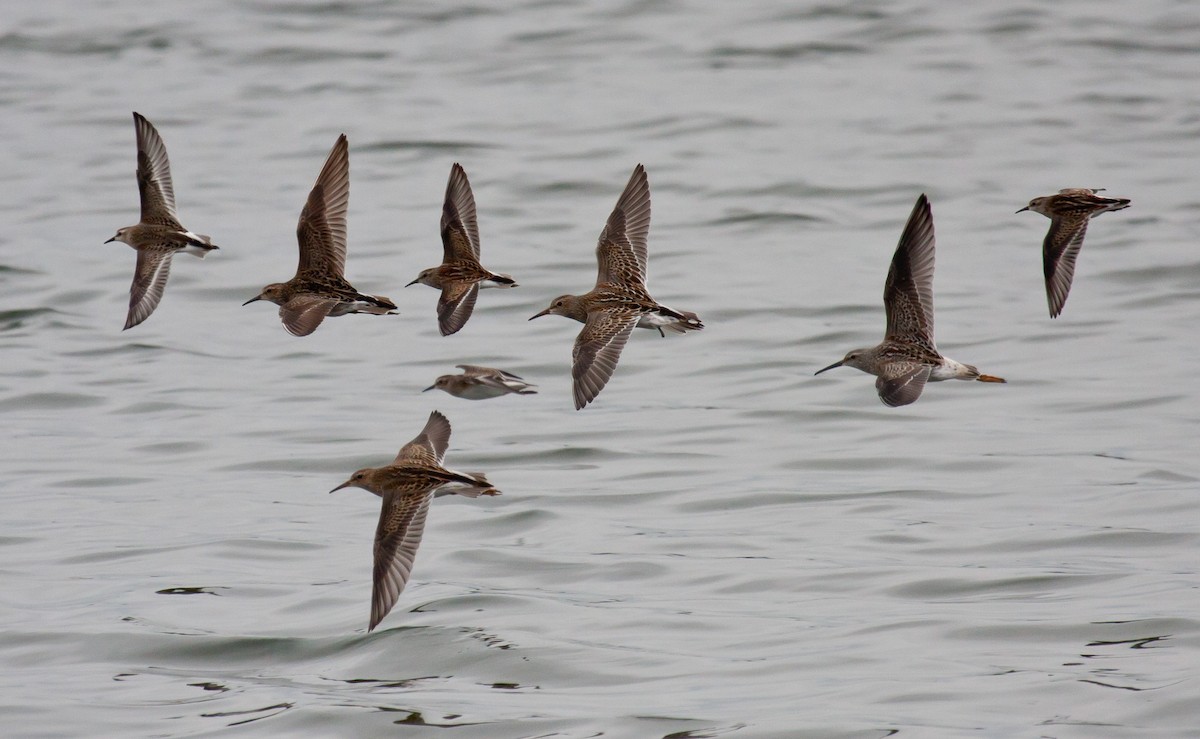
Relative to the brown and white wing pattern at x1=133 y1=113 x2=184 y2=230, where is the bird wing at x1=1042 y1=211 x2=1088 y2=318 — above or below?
below

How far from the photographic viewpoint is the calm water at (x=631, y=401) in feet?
31.4

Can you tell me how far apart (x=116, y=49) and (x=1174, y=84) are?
57.2ft

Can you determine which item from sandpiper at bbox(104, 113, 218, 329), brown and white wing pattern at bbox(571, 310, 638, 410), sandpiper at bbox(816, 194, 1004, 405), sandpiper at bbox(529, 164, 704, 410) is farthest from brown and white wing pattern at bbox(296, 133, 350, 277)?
sandpiper at bbox(816, 194, 1004, 405)

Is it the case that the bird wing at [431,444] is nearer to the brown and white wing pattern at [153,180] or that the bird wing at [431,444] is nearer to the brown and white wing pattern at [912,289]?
the brown and white wing pattern at [153,180]

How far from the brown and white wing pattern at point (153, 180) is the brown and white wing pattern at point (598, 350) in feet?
10.3

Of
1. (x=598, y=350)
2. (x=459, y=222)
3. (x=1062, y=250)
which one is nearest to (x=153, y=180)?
(x=459, y=222)

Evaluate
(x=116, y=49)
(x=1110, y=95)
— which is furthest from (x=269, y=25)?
(x=1110, y=95)

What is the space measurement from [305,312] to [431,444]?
1085 mm

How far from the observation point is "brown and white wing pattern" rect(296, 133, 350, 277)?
441 inches

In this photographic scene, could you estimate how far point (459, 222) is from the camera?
11.4 m

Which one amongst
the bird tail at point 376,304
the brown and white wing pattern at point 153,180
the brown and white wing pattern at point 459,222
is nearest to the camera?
the bird tail at point 376,304

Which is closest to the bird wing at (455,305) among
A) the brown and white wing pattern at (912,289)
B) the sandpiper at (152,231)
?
the sandpiper at (152,231)

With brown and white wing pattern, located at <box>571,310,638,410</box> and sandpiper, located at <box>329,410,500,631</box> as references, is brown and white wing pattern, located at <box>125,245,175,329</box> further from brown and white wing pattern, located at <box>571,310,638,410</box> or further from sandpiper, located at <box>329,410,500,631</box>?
brown and white wing pattern, located at <box>571,310,638,410</box>

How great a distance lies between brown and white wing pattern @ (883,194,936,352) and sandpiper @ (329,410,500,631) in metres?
3.07
